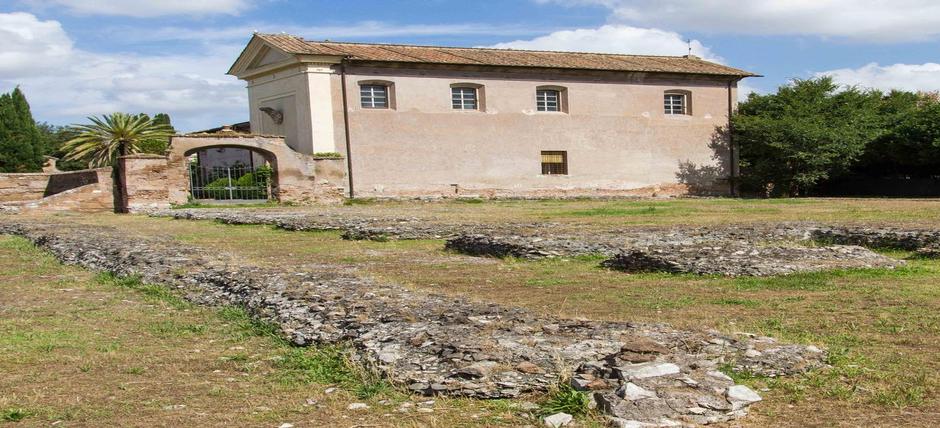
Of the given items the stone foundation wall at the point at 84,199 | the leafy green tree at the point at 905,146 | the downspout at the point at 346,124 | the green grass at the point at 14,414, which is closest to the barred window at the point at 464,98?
the downspout at the point at 346,124

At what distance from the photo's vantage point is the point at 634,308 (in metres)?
7.49

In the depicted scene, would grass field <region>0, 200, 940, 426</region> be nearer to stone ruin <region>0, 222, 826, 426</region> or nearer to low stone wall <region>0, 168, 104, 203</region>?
stone ruin <region>0, 222, 826, 426</region>

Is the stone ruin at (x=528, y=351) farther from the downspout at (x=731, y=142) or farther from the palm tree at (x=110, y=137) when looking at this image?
the palm tree at (x=110, y=137)

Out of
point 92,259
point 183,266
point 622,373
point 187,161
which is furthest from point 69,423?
point 187,161

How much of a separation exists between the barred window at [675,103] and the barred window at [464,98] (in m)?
8.86

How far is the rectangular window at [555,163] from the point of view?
110 feet

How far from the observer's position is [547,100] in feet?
111

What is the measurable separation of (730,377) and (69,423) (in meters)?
3.51

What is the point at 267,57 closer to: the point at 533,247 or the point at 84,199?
the point at 84,199

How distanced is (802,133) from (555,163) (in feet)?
32.1

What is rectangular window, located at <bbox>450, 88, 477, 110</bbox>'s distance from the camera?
32.0 m

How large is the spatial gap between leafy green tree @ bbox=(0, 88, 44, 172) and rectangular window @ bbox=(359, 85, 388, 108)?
31.9m

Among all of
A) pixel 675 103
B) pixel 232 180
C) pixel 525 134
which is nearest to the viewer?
pixel 232 180

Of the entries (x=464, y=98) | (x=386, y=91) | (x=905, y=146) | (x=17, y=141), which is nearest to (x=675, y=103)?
(x=905, y=146)
